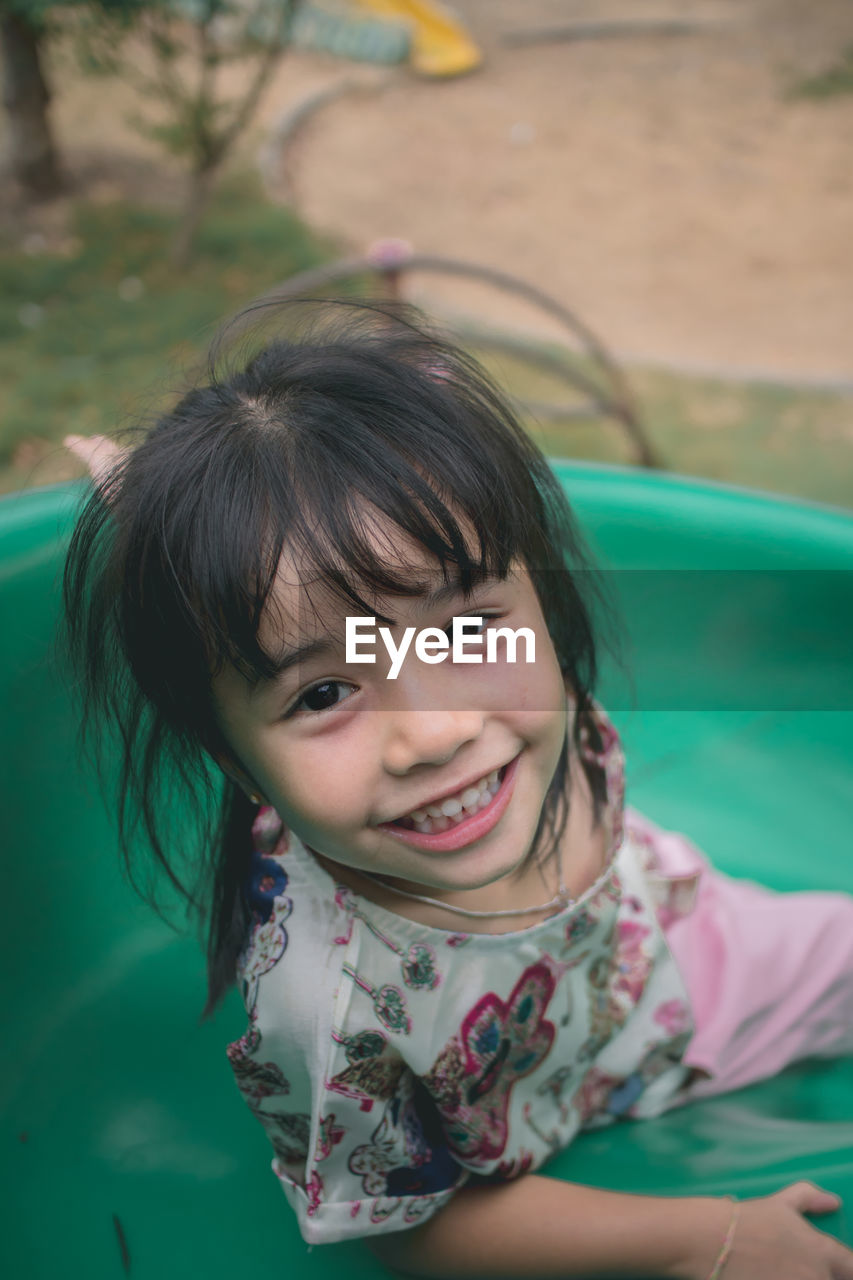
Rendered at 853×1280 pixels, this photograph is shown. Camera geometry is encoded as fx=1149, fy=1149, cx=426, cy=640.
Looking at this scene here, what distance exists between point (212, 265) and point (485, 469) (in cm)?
248

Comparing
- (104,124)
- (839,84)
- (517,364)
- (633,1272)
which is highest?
(839,84)

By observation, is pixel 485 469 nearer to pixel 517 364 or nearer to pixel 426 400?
pixel 426 400

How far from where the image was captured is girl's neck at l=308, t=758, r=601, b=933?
790 millimetres

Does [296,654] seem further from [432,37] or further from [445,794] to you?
[432,37]

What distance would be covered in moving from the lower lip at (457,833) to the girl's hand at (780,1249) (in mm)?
424

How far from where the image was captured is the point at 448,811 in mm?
678

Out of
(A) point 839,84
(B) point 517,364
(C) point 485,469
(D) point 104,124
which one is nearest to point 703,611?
(C) point 485,469

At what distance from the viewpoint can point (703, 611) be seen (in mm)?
1346

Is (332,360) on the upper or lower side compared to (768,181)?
lower

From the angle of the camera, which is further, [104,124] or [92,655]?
[104,124]

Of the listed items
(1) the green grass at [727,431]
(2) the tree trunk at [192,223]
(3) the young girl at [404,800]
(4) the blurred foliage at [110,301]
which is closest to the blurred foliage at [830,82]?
(4) the blurred foliage at [110,301]

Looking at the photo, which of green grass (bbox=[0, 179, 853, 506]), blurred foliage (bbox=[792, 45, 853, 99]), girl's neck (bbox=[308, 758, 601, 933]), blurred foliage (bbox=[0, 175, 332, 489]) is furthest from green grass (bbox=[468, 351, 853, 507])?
blurred foliage (bbox=[792, 45, 853, 99])

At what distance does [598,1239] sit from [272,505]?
0.59 metres

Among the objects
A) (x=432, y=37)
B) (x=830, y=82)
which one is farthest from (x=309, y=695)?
(x=432, y=37)
